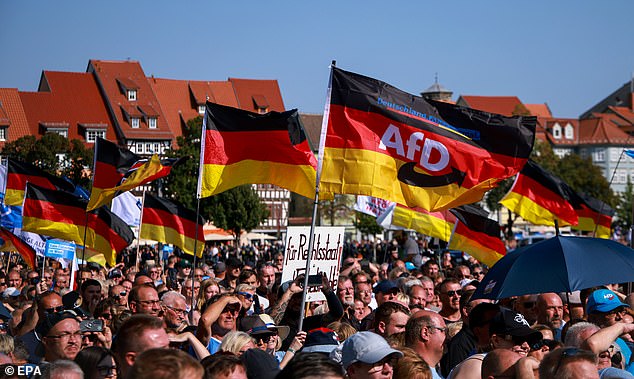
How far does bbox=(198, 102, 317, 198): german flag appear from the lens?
448 inches

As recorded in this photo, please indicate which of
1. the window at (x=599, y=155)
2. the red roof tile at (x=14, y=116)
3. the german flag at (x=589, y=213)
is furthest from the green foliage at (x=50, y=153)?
the window at (x=599, y=155)

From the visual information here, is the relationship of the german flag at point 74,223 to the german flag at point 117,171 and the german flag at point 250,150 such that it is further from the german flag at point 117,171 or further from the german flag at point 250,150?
the german flag at point 250,150

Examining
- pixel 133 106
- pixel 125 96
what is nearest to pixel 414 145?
pixel 133 106

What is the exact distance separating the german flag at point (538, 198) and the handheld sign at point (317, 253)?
616 cm

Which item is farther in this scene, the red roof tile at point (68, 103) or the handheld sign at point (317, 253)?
the red roof tile at point (68, 103)

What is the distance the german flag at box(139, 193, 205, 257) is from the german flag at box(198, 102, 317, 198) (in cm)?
571

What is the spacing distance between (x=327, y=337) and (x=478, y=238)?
31.8ft

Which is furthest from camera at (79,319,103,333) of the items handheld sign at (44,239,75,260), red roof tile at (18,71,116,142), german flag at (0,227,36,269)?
red roof tile at (18,71,116,142)

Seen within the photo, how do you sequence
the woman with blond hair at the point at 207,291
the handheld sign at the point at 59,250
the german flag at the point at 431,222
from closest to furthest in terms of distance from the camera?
the woman with blond hair at the point at 207,291 < the handheld sign at the point at 59,250 < the german flag at the point at 431,222

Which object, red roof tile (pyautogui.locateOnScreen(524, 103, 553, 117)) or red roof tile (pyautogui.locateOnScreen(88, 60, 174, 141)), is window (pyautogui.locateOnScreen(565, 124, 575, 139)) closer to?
red roof tile (pyautogui.locateOnScreen(524, 103, 553, 117))

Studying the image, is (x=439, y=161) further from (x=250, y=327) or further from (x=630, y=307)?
(x=250, y=327)

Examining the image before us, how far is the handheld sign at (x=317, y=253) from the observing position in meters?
10.7

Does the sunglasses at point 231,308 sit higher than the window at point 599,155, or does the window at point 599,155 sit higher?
the window at point 599,155

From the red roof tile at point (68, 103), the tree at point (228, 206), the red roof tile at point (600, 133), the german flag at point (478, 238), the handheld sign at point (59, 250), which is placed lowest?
the handheld sign at point (59, 250)
